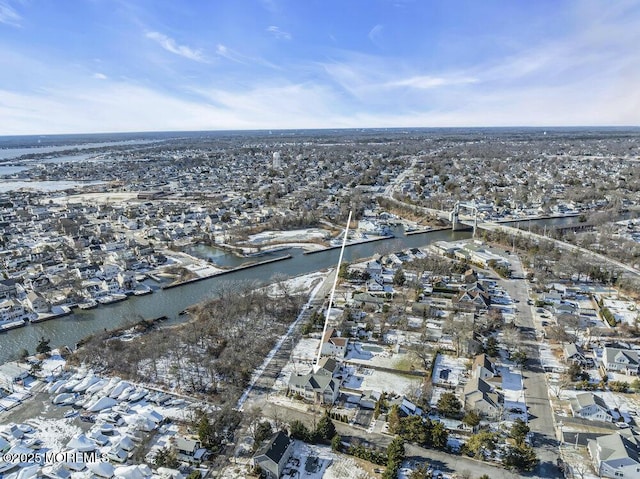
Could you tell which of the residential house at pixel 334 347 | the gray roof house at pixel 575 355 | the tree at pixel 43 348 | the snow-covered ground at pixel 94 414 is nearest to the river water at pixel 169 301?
the tree at pixel 43 348

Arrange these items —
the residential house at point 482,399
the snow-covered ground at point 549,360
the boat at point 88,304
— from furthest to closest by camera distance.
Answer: the boat at point 88,304
the snow-covered ground at point 549,360
the residential house at point 482,399

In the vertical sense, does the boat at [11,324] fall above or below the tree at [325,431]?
below

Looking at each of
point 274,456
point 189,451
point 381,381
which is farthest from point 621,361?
point 189,451

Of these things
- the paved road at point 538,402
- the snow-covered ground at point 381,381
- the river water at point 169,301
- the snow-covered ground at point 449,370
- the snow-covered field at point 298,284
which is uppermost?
the snow-covered field at point 298,284

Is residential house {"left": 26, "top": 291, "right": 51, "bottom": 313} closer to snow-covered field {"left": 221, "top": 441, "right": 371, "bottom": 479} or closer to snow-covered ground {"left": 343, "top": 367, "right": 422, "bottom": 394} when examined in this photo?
snow-covered field {"left": 221, "top": 441, "right": 371, "bottom": 479}

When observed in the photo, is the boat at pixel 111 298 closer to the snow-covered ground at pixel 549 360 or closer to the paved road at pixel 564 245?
the snow-covered ground at pixel 549 360

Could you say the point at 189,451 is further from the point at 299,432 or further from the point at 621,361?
the point at 621,361
